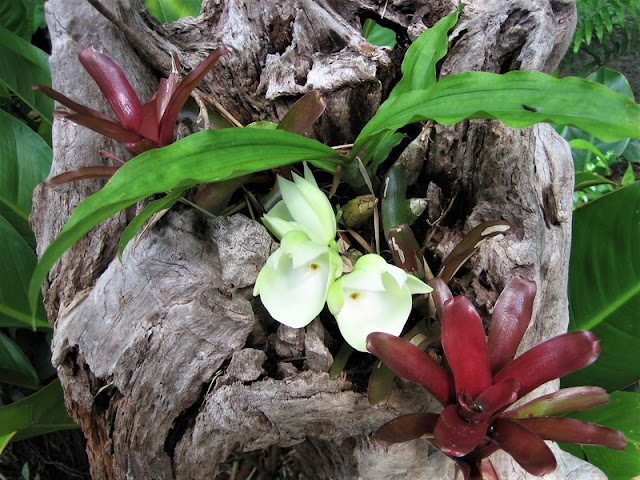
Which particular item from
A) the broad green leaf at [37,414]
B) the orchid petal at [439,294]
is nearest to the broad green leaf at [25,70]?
the broad green leaf at [37,414]

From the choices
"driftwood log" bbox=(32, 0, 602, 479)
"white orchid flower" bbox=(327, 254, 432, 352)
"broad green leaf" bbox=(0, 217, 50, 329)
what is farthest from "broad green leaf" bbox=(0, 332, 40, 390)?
"white orchid flower" bbox=(327, 254, 432, 352)

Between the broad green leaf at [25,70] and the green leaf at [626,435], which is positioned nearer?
the green leaf at [626,435]

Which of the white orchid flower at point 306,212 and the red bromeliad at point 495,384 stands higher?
the white orchid flower at point 306,212

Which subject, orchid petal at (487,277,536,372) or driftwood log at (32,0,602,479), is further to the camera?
driftwood log at (32,0,602,479)

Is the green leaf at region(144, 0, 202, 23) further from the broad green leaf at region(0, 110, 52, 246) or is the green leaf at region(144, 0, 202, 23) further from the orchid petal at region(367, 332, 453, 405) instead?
the orchid petal at region(367, 332, 453, 405)

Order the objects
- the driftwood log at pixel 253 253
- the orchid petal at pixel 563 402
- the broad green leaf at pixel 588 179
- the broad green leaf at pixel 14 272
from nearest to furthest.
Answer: the orchid petal at pixel 563 402 → the driftwood log at pixel 253 253 → the broad green leaf at pixel 14 272 → the broad green leaf at pixel 588 179

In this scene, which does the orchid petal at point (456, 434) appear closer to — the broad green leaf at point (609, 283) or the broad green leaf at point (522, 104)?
the broad green leaf at point (522, 104)

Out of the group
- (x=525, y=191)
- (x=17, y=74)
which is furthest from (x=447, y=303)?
(x=17, y=74)
